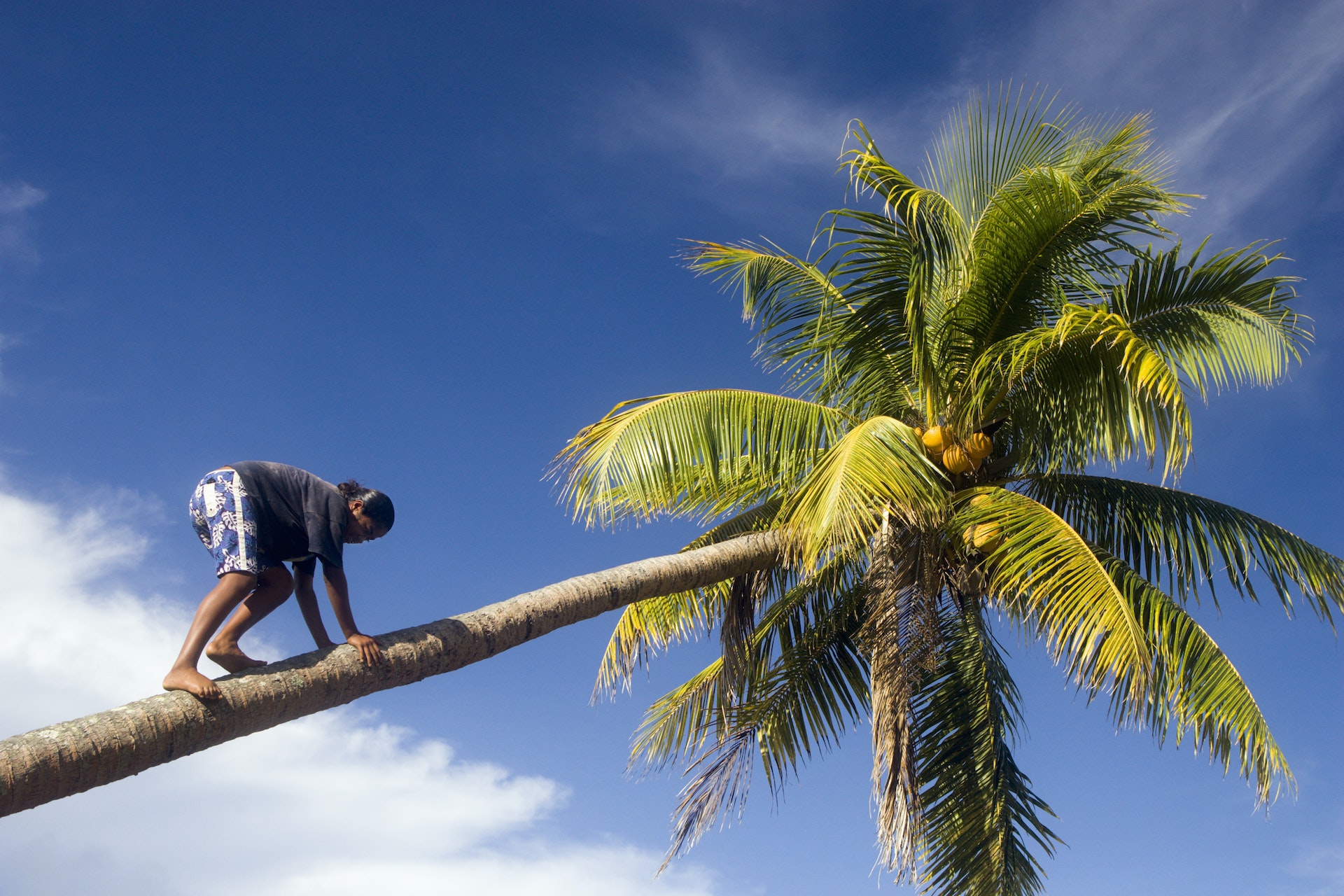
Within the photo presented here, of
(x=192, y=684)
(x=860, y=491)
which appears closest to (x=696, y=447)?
(x=860, y=491)

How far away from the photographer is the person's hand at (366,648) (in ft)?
14.8

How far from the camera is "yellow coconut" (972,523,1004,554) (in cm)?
781

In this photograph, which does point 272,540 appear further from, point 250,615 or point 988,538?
point 988,538

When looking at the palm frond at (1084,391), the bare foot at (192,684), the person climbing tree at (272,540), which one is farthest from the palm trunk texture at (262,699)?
the palm frond at (1084,391)

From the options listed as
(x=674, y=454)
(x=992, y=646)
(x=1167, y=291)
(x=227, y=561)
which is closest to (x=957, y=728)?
(x=992, y=646)

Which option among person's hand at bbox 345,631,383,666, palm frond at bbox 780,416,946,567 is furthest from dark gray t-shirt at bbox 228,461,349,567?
palm frond at bbox 780,416,946,567

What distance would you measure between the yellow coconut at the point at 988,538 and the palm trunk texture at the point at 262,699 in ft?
10.4

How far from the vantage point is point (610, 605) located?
6.11 metres

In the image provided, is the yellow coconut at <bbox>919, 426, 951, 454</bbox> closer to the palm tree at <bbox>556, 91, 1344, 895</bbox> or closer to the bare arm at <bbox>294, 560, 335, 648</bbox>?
the palm tree at <bbox>556, 91, 1344, 895</bbox>

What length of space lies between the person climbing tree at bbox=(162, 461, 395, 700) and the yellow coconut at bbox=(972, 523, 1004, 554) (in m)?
4.59

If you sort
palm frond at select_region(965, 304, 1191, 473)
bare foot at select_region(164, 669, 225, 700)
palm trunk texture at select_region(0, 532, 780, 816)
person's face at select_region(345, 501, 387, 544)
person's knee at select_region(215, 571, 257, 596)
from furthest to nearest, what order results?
palm frond at select_region(965, 304, 1191, 473) → person's face at select_region(345, 501, 387, 544) → person's knee at select_region(215, 571, 257, 596) → bare foot at select_region(164, 669, 225, 700) → palm trunk texture at select_region(0, 532, 780, 816)

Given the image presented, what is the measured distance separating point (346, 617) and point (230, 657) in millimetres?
514

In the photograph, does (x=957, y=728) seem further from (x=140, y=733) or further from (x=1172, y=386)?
(x=140, y=733)

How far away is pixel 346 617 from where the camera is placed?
15.1 feet
